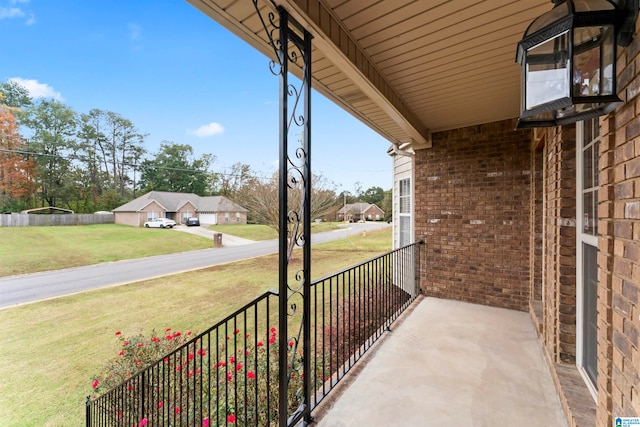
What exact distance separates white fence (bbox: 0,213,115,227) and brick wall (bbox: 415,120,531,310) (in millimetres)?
7778

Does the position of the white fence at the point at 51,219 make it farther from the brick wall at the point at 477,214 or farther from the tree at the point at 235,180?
the brick wall at the point at 477,214

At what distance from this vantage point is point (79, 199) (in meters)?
7.95

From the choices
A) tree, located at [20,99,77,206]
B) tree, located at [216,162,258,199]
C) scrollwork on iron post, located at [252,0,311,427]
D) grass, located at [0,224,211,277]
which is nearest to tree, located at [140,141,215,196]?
tree, located at [216,162,258,199]

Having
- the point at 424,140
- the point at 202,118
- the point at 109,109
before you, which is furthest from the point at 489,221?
the point at 202,118

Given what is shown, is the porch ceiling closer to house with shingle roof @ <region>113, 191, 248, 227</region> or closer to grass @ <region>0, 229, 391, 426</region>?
grass @ <region>0, 229, 391, 426</region>

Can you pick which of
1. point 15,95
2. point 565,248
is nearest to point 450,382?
point 565,248

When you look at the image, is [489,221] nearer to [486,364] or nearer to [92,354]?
[486,364]

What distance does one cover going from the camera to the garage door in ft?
44.5

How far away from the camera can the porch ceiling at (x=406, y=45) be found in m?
1.40

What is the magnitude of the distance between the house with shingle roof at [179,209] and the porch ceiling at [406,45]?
9319 millimetres

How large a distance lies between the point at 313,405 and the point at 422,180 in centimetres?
331

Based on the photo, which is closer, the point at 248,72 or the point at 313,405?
the point at 313,405

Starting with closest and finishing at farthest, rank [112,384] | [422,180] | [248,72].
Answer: [112,384]
[422,180]
[248,72]

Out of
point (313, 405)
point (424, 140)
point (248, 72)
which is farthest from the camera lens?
point (248, 72)
